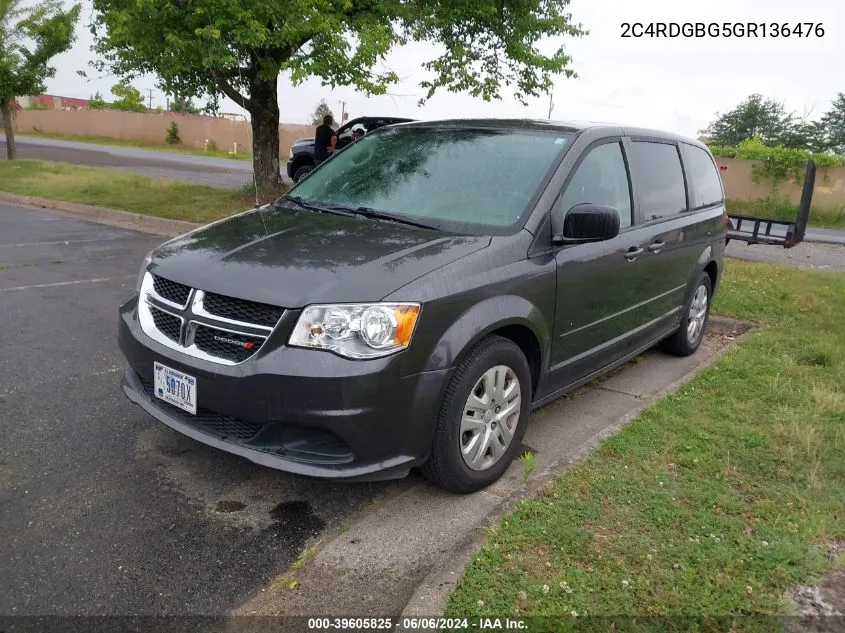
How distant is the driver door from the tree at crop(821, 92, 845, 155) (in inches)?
2253

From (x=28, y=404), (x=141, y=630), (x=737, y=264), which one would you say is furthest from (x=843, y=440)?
(x=737, y=264)

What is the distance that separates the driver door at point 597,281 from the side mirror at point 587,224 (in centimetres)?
10

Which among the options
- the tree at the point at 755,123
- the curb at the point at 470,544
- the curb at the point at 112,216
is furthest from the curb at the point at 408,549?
the tree at the point at 755,123

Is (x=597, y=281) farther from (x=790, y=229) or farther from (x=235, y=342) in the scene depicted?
(x=790, y=229)

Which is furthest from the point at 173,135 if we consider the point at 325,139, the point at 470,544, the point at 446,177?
the point at 470,544

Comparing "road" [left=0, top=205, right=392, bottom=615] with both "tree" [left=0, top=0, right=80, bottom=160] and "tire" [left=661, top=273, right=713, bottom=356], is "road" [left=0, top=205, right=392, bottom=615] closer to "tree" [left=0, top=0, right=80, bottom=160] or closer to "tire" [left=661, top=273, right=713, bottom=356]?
"tire" [left=661, top=273, right=713, bottom=356]

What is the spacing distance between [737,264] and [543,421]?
6.37 m

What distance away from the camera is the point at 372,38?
957 centimetres

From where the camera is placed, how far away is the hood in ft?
9.31

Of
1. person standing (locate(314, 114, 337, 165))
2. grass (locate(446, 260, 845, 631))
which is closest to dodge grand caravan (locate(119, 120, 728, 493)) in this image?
grass (locate(446, 260, 845, 631))

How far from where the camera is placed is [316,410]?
273cm

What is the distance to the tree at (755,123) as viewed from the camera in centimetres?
5372

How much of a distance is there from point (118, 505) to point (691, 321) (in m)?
4.48

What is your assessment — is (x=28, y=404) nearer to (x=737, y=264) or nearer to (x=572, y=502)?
(x=572, y=502)
